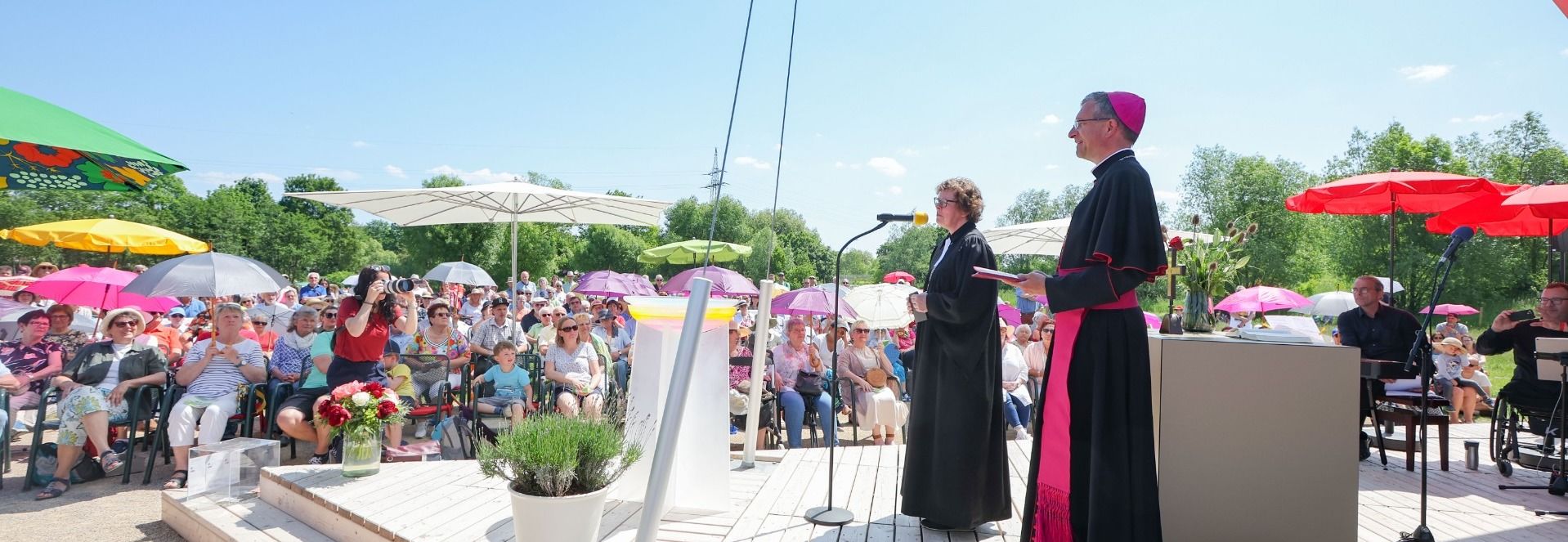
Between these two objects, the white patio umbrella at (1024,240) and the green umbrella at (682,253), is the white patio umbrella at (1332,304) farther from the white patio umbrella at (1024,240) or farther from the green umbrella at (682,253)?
the green umbrella at (682,253)

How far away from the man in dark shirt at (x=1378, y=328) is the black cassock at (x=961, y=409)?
4064 mm

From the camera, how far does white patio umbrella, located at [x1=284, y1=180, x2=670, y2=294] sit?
7863mm

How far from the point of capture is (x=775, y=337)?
10.7 meters

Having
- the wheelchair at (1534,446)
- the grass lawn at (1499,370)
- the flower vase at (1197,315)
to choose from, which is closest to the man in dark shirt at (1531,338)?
the wheelchair at (1534,446)

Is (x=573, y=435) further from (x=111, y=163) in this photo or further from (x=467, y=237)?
(x=467, y=237)

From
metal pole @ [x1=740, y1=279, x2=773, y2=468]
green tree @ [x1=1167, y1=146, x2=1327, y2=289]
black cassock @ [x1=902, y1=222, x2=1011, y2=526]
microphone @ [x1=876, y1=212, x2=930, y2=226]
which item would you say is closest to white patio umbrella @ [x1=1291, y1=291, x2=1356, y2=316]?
metal pole @ [x1=740, y1=279, x2=773, y2=468]

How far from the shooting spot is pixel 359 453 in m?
4.70

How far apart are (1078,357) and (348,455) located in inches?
164

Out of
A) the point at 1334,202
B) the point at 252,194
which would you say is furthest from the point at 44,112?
the point at 252,194

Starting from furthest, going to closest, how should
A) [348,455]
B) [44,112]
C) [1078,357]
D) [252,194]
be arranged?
1. [252,194]
2. [348,455]
3. [1078,357]
4. [44,112]

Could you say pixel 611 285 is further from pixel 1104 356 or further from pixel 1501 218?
pixel 1104 356

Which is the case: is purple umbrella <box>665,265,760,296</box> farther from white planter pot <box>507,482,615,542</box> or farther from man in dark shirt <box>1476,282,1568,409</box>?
white planter pot <box>507,482,615,542</box>

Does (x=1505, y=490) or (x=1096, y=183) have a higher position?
(x=1096, y=183)

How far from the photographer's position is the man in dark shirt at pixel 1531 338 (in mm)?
5430
